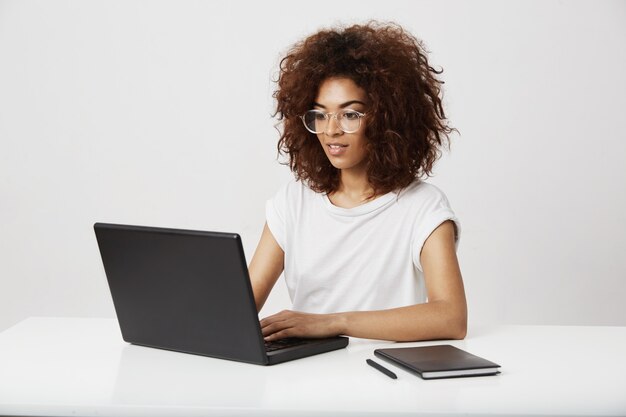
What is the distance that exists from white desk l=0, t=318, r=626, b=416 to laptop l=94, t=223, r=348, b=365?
3cm

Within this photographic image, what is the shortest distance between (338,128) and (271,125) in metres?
2.03

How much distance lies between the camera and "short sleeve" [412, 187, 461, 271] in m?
2.41

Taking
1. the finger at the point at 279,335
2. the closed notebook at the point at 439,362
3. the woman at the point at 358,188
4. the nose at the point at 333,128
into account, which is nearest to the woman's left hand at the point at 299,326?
the finger at the point at 279,335

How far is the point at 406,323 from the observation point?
6.86ft

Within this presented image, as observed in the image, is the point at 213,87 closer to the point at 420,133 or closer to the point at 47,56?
the point at 47,56

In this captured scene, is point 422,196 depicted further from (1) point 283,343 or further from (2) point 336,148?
(1) point 283,343

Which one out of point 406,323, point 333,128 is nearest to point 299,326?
point 406,323

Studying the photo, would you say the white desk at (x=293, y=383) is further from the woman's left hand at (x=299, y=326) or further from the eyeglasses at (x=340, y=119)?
the eyeglasses at (x=340, y=119)

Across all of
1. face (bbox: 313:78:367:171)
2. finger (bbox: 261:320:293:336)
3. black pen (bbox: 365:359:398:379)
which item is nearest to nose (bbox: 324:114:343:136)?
face (bbox: 313:78:367:171)

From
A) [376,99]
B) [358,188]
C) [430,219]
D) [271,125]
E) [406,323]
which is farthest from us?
[271,125]

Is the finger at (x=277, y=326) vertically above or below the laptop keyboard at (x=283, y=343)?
above

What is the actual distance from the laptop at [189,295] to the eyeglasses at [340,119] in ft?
2.47

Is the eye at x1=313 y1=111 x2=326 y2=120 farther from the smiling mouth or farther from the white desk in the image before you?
the white desk

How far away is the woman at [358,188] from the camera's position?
100 inches
